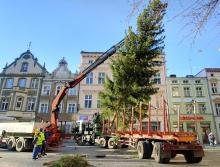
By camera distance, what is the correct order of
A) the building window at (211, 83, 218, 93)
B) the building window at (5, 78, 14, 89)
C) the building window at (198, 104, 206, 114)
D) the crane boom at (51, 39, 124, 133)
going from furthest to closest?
the building window at (5, 78, 14, 89)
the building window at (211, 83, 218, 93)
the building window at (198, 104, 206, 114)
the crane boom at (51, 39, 124, 133)

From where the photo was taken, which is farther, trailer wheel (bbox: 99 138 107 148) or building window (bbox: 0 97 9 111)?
building window (bbox: 0 97 9 111)

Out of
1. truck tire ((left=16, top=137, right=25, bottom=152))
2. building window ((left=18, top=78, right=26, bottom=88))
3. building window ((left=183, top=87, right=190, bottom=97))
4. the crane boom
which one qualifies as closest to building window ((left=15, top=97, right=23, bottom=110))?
building window ((left=18, top=78, right=26, bottom=88))

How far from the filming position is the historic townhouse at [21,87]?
1358 inches

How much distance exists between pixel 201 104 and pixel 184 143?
2738cm

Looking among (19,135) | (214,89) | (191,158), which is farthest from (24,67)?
(191,158)

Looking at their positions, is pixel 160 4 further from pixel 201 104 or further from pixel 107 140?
pixel 201 104

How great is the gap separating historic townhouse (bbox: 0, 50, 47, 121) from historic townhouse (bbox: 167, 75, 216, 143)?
22247 mm

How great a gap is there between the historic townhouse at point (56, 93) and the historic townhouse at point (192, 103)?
1568 centimetres

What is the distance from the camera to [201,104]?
116 feet

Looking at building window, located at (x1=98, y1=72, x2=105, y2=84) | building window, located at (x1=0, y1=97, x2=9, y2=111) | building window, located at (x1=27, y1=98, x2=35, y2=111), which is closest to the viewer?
building window, located at (x1=0, y1=97, x2=9, y2=111)

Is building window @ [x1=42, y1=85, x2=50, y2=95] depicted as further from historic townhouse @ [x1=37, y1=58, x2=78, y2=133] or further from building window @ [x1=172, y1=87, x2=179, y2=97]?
building window @ [x1=172, y1=87, x2=179, y2=97]

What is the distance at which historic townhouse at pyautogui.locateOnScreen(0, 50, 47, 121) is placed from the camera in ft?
113

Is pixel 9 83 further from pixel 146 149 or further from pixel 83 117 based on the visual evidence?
pixel 146 149

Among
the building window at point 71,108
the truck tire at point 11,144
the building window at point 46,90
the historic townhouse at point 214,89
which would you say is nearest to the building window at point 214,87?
the historic townhouse at point 214,89
